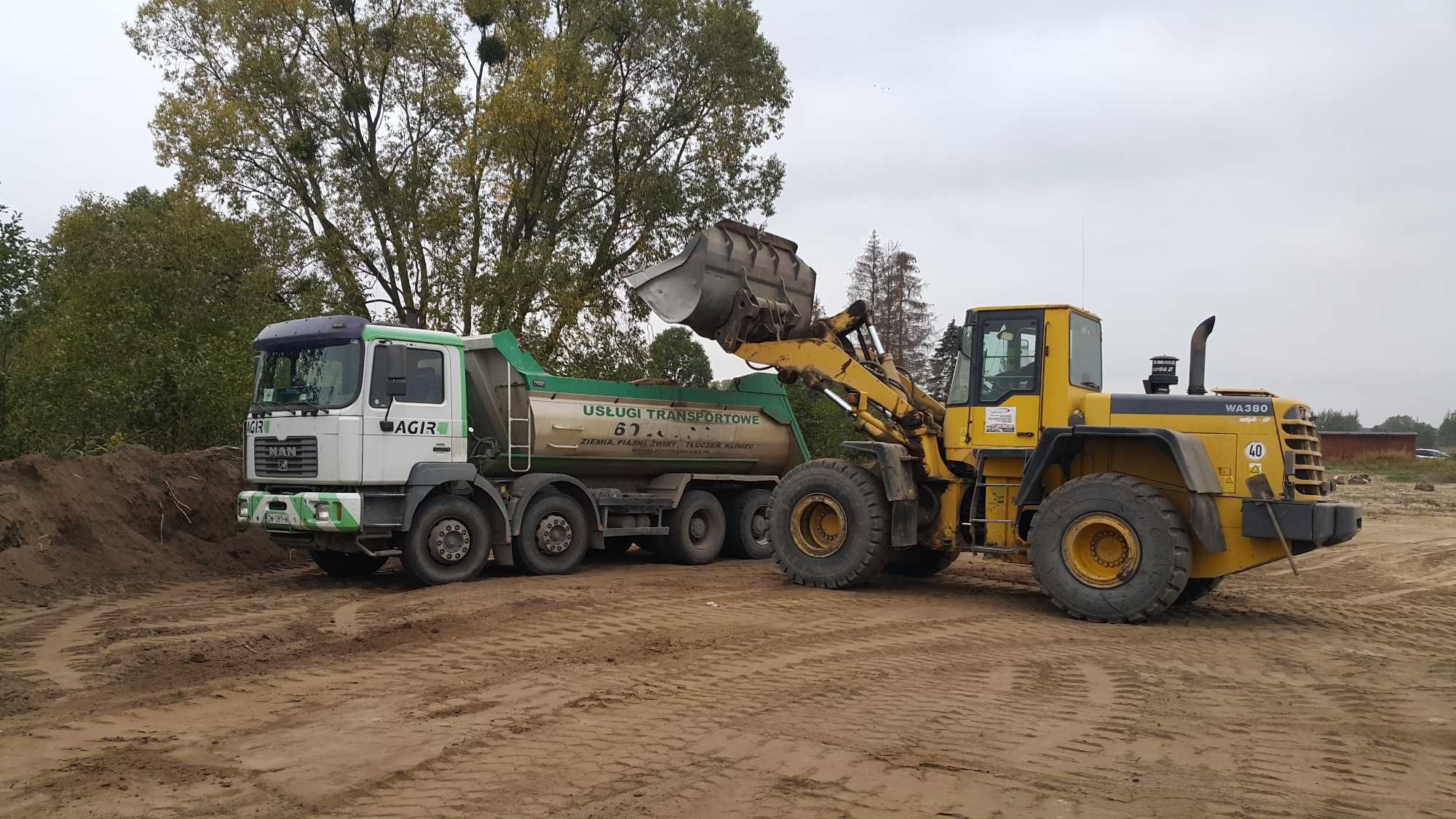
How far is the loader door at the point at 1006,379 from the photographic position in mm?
11172

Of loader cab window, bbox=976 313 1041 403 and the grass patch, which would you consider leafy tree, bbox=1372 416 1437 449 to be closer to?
the grass patch

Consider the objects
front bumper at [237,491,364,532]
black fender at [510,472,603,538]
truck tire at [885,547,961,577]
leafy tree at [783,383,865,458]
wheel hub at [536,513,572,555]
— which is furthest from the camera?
leafy tree at [783,383,865,458]

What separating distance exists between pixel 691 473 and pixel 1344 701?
9.27 metres

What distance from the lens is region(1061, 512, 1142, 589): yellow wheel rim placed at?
1022 cm

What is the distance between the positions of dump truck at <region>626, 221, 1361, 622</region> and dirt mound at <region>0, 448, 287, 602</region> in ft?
19.7

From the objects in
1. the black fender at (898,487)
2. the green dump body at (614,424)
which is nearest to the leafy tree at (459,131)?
the green dump body at (614,424)

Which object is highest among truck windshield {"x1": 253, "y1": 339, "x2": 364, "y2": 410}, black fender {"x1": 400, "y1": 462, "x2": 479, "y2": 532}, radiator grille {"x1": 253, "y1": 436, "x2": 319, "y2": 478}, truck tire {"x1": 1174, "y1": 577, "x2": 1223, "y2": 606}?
truck windshield {"x1": 253, "y1": 339, "x2": 364, "y2": 410}

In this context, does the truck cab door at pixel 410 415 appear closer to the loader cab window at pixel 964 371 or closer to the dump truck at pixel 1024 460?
the dump truck at pixel 1024 460

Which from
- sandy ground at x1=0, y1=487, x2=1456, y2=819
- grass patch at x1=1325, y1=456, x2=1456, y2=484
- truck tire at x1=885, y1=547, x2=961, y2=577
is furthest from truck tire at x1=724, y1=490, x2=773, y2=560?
grass patch at x1=1325, y1=456, x2=1456, y2=484

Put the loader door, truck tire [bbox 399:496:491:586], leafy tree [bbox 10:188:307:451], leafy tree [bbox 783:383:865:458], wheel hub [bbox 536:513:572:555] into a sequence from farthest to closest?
1. leafy tree [bbox 783:383:865:458]
2. leafy tree [bbox 10:188:307:451]
3. wheel hub [bbox 536:513:572:555]
4. truck tire [bbox 399:496:491:586]
5. the loader door

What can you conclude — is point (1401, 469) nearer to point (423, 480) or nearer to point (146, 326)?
point (423, 480)

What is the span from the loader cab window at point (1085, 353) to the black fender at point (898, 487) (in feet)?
6.57

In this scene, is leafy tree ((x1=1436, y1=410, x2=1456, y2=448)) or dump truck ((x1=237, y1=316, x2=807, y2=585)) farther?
leafy tree ((x1=1436, y1=410, x2=1456, y2=448))

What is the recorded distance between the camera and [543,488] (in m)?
13.0
